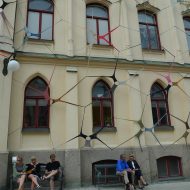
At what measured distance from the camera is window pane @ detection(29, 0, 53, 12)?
1284 cm

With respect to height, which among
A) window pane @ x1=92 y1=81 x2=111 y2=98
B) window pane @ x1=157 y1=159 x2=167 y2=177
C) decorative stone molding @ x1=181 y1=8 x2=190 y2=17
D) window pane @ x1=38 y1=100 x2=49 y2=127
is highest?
decorative stone molding @ x1=181 y1=8 x2=190 y2=17

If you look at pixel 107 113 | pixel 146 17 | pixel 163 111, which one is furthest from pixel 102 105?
pixel 146 17

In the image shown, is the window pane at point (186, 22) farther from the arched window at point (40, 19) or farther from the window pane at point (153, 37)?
the arched window at point (40, 19)

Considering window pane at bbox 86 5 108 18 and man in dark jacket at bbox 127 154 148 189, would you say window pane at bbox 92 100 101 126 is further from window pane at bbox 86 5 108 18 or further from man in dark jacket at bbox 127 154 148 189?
window pane at bbox 86 5 108 18

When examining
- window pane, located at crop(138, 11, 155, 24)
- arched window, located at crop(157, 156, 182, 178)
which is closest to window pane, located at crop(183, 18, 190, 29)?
window pane, located at crop(138, 11, 155, 24)

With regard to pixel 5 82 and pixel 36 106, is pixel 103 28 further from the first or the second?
pixel 5 82

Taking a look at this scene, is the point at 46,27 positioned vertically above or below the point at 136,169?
above

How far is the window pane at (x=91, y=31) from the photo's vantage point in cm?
1295

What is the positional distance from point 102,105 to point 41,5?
5914 mm

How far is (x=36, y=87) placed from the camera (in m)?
11.6

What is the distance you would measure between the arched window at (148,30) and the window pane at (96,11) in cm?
208

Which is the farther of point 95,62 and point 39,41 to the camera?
point 95,62

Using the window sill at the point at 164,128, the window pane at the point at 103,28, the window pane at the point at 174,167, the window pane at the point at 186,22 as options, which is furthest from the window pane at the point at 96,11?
the window pane at the point at 174,167

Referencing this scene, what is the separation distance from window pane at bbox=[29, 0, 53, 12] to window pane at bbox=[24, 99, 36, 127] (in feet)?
15.9
